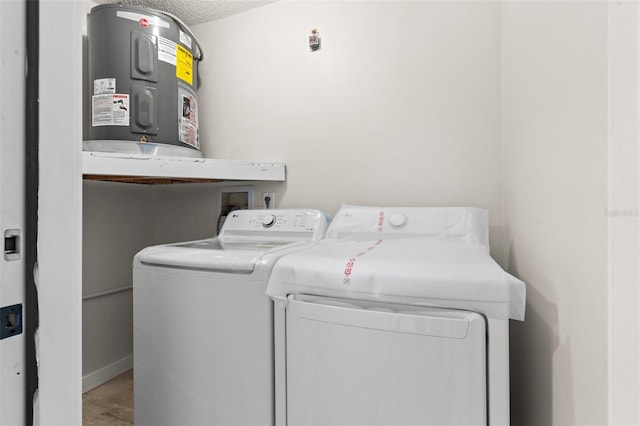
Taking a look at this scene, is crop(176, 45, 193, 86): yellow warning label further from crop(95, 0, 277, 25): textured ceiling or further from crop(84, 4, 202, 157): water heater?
crop(95, 0, 277, 25): textured ceiling

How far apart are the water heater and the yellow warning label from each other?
42mm

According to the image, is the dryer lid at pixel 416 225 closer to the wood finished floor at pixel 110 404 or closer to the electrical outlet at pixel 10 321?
the electrical outlet at pixel 10 321

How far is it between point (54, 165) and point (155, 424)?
45.2 inches

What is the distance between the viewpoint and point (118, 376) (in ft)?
6.50

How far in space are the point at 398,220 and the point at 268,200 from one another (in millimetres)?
819

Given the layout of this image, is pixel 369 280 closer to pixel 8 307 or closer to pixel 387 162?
pixel 8 307

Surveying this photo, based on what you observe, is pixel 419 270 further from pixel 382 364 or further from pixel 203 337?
pixel 203 337

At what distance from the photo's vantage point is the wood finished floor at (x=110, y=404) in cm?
156

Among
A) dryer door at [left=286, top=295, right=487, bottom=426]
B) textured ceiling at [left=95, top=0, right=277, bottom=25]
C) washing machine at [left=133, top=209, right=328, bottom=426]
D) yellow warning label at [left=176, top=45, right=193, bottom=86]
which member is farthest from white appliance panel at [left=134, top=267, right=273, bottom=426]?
textured ceiling at [left=95, top=0, right=277, bottom=25]

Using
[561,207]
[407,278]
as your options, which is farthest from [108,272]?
[561,207]

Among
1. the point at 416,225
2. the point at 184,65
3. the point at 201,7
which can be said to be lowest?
the point at 416,225

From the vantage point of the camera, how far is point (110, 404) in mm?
1688

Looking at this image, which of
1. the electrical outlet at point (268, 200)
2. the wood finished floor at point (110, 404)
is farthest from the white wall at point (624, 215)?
the wood finished floor at point (110, 404)

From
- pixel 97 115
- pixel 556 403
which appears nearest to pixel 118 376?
pixel 97 115
